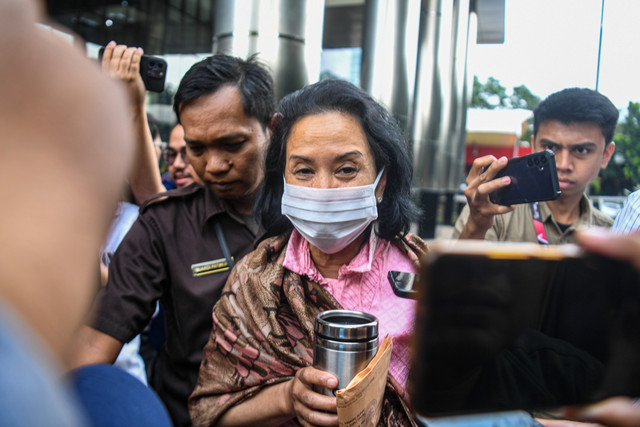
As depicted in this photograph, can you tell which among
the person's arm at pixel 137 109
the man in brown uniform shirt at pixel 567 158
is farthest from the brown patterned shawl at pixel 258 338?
the man in brown uniform shirt at pixel 567 158

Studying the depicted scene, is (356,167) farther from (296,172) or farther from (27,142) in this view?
(27,142)

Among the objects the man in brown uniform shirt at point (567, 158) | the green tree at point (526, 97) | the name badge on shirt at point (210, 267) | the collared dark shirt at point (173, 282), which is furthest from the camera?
the green tree at point (526, 97)

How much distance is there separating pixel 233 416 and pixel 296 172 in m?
0.89

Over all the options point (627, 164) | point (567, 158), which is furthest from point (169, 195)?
point (627, 164)

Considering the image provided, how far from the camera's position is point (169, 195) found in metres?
2.13

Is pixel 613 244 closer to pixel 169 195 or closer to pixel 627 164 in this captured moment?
pixel 169 195

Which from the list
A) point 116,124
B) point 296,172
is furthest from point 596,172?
point 116,124

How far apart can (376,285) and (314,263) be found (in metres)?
0.26

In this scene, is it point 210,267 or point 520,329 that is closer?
point 520,329

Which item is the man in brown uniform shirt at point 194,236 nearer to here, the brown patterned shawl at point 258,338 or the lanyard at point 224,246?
the lanyard at point 224,246

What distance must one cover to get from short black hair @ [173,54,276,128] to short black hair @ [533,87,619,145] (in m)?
1.64

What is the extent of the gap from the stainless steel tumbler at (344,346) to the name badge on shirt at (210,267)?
2.90 ft

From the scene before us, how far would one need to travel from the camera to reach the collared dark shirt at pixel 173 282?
6.07ft

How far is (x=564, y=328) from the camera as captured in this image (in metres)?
0.82
